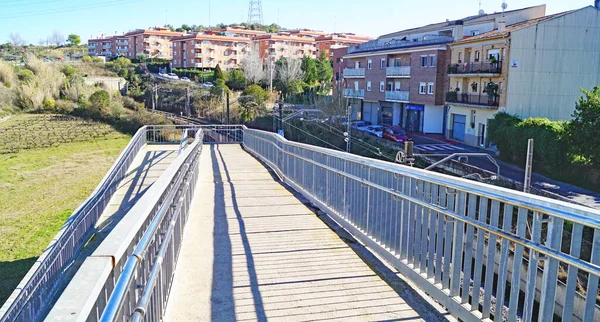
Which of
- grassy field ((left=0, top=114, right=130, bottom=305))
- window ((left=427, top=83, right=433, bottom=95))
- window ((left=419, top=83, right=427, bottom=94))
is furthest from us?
window ((left=419, top=83, right=427, bottom=94))

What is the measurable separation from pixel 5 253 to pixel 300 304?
16.6m

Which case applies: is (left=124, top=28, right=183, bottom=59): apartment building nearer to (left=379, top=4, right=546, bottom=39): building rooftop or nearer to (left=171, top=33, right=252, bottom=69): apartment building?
(left=171, top=33, right=252, bottom=69): apartment building

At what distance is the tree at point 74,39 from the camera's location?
520 feet

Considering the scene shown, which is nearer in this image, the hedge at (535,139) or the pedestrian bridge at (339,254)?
the pedestrian bridge at (339,254)

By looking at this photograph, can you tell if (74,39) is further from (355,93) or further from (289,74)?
(355,93)

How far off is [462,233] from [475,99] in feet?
126

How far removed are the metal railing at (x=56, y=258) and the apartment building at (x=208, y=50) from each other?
83612 mm

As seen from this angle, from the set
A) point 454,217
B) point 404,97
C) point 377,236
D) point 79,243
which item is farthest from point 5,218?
point 404,97

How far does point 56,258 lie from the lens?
12086mm

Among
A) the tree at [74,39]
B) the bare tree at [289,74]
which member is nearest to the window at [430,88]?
the bare tree at [289,74]

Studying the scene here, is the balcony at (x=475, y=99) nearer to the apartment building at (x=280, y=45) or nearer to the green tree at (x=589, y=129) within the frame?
the green tree at (x=589, y=129)

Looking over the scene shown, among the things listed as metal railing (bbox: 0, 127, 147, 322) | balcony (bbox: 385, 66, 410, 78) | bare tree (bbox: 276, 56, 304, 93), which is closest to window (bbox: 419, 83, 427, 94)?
balcony (bbox: 385, 66, 410, 78)

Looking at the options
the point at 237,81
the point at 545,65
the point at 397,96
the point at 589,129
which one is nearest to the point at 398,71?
the point at 397,96

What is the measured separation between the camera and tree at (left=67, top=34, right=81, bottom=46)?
520 ft
